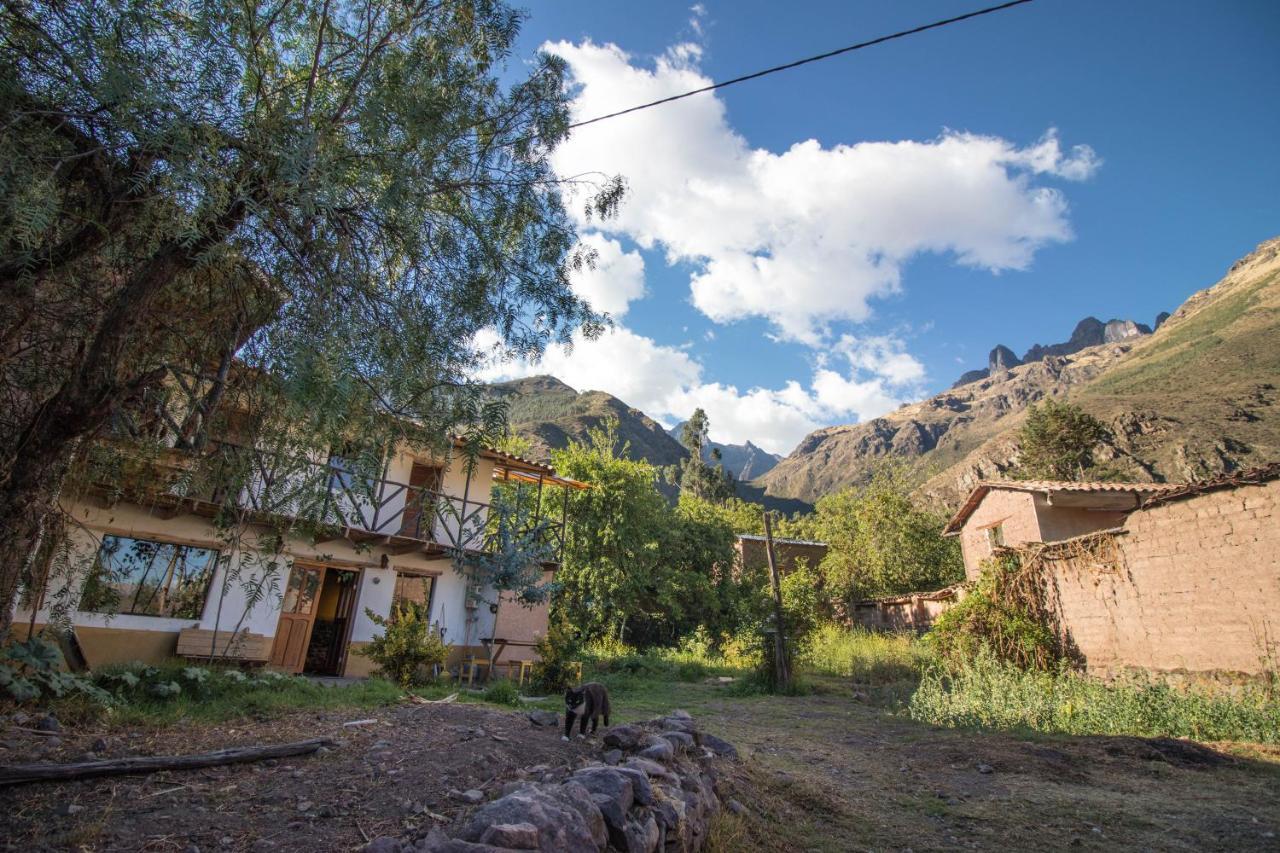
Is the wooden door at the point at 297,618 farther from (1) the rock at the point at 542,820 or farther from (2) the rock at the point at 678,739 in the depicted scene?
(1) the rock at the point at 542,820

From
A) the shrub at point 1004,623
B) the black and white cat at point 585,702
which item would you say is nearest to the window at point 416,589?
the black and white cat at point 585,702

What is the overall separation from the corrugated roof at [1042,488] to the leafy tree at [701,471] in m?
28.4

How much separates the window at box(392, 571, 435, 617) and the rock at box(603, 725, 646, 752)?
992 cm

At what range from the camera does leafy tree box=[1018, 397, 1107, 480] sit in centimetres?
3600

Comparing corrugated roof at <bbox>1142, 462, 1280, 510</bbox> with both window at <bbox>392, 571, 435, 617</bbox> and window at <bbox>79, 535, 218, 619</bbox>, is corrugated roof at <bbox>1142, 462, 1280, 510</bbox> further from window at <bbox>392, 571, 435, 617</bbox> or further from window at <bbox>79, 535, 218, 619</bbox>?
window at <bbox>79, 535, 218, 619</bbox>

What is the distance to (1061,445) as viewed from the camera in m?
36.4

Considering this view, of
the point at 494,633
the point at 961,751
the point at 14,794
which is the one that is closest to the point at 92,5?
the point at 14,794

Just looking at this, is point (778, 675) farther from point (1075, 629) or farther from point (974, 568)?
point (974, 568)

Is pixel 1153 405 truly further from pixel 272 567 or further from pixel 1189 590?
pixel 272 567

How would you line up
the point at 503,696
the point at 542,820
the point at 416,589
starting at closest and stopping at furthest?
the point at 542,820 < the point at 503,696 < the point at 416,589

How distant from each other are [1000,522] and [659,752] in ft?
60.7

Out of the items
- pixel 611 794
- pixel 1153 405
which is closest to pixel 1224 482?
pixel 611 794

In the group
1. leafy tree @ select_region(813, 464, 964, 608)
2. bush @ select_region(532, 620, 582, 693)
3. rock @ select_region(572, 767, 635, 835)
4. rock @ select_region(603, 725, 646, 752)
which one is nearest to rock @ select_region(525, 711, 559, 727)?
rock @ select_region(603, 725, 646, 752)

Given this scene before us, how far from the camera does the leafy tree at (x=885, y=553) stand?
89.0 ft
